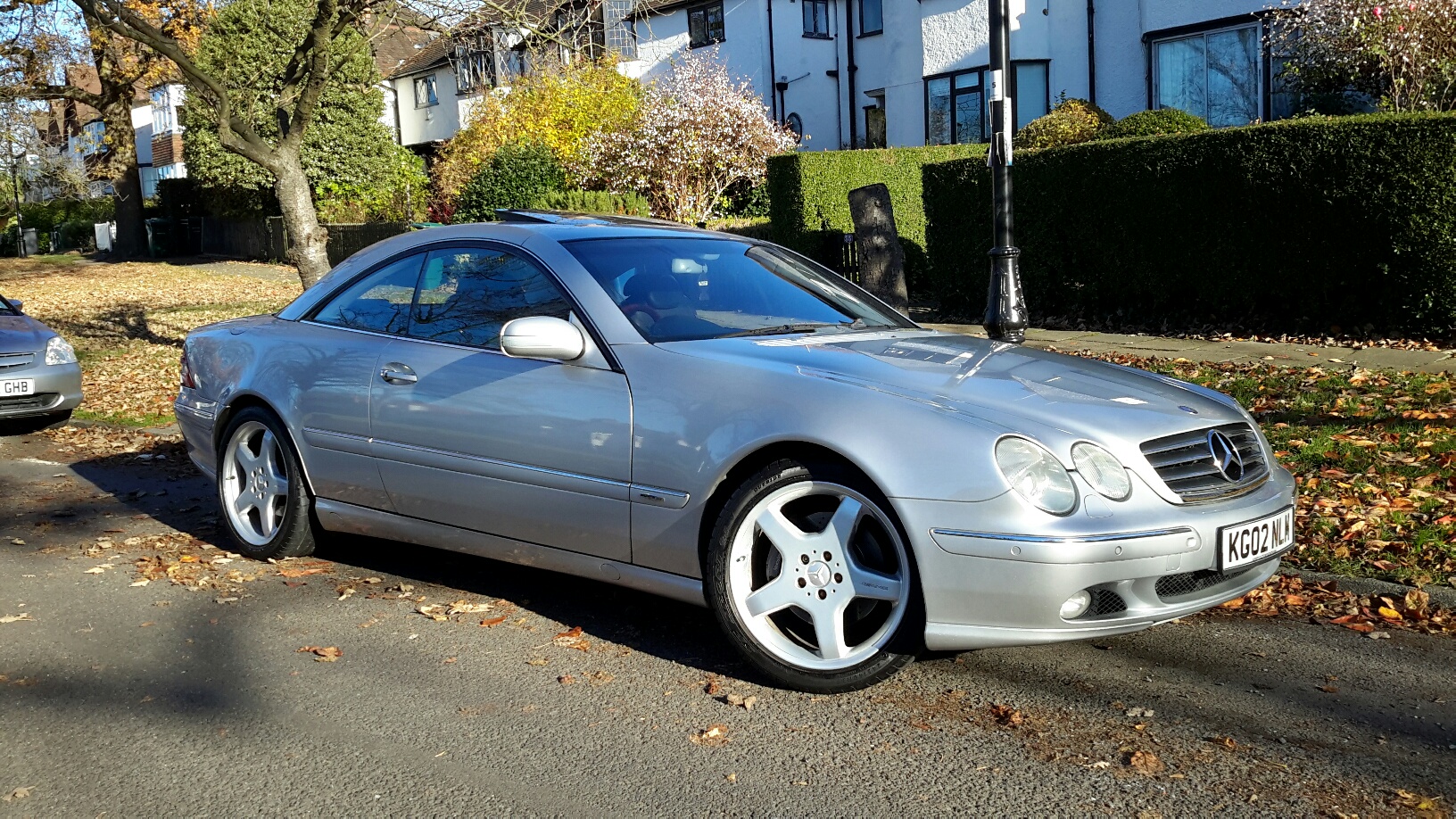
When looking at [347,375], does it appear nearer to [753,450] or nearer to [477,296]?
[477,296]

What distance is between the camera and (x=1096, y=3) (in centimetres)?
2400

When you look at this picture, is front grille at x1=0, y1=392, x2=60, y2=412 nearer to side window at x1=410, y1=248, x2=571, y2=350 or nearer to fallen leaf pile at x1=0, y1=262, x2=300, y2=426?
fallen leaf pile at x1=0, y1=262, x2=300, y2=426

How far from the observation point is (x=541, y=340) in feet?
15.6

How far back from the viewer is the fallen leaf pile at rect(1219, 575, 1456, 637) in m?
4.90

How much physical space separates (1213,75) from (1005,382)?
20.0m

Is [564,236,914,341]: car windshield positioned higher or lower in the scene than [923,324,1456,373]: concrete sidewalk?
higher

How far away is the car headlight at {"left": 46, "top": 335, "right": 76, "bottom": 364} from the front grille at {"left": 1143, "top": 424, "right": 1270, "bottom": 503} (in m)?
9.79

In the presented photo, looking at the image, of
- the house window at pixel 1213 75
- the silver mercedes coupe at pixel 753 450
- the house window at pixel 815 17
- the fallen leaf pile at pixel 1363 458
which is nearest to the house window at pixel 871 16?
the house window at pixel 815 17

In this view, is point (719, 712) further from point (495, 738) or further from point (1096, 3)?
point (1096, 3)

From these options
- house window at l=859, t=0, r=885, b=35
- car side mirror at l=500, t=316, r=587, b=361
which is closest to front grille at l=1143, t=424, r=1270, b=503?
car side mirror at l=500, t=316, r=587, b=361

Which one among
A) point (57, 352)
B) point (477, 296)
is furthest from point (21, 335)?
point (477, 296)

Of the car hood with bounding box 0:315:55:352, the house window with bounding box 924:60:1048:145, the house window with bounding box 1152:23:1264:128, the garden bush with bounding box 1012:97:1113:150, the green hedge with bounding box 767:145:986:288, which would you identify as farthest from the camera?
the house window with bounding box 924:60:1048:145

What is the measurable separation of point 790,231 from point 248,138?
8001 mm

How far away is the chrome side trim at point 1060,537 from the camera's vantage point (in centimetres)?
383
